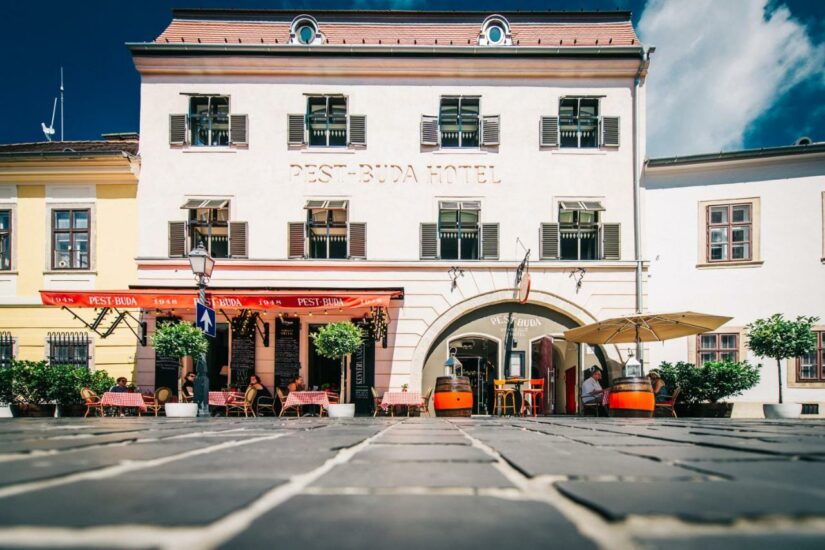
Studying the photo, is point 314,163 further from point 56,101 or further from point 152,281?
point 56,101

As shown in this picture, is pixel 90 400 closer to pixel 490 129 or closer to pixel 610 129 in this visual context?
pixel 490 129

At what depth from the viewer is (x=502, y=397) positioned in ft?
55.1

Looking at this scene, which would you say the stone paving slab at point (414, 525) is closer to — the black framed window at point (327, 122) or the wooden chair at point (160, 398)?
the wooden chair at point (160, 398)

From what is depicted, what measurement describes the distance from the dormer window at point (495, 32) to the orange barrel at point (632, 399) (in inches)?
400

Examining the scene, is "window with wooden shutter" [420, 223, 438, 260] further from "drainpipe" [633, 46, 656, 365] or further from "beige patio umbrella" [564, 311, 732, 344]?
"drainpipe" [633, 46, 656, 365]

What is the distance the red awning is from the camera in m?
15.0

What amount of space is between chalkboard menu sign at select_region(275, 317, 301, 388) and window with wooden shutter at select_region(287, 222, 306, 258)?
166 centimetres

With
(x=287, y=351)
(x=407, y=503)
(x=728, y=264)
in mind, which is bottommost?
(x=287, y=351)

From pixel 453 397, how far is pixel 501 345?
429 centimetres

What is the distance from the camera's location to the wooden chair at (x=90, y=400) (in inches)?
575

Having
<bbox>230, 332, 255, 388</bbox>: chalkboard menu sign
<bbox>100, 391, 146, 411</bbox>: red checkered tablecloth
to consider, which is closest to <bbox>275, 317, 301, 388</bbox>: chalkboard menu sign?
<bbox>230, 332, 255, 388</bbox>: chalkboard menu sign

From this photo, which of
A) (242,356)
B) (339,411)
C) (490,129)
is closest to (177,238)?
(242,356)

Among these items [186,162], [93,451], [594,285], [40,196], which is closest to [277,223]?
[186,162]

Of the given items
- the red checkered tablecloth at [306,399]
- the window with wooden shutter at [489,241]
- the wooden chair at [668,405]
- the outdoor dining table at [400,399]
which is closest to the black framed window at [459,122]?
the window with wooden shutter at [489,241]
